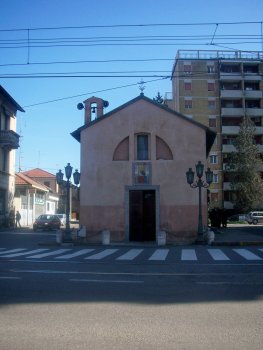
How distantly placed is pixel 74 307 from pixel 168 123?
21.3 m

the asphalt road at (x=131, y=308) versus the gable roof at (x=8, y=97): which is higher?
the gable roof at (x=8, y=97)

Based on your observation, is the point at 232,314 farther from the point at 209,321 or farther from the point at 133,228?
the point at 133,228

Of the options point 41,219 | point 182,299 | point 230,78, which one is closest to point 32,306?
point 182,299

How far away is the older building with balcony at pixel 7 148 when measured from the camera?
38125mm

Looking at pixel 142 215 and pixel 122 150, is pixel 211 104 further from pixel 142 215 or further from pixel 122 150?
pixel 142 215

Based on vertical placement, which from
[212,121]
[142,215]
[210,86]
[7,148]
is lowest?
[142,215]

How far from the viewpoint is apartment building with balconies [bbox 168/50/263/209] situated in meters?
65.4

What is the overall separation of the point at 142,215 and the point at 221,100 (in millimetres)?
44629

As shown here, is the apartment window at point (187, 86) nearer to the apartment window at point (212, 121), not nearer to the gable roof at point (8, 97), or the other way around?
the apartment window at point (212, 121)

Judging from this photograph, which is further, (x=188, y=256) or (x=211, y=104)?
(x=211, y=104)

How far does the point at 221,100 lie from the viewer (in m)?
66.9

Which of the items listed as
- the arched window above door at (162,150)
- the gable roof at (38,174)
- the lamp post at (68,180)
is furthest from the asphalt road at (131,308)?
the gable roof at (38,174)

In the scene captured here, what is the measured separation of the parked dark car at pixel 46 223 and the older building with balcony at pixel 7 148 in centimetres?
294

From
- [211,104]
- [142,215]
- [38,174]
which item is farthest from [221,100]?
[142,215]
